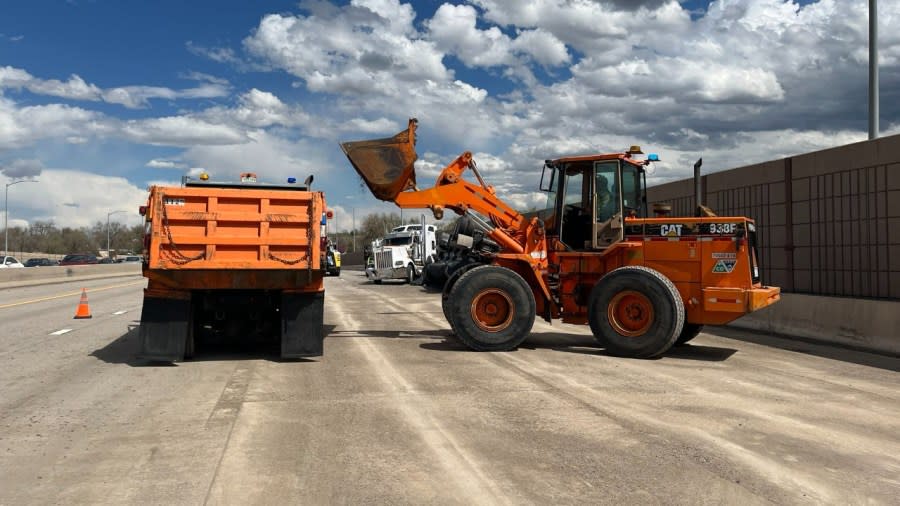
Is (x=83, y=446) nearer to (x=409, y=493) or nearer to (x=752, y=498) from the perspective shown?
(x=409, y=493)

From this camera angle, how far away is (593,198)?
1144 cm

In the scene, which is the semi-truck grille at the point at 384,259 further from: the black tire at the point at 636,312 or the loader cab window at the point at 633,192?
the black tire at the point at 636,312

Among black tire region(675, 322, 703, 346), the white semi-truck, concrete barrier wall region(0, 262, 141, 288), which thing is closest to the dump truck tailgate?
black tire region(675, 322, 703, 346)

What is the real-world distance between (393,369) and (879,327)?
7.67 meters

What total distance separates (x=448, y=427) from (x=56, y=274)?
4458 centimetres

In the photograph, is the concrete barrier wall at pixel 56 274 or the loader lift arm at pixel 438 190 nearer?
the loader lift arm at pixel 438 190

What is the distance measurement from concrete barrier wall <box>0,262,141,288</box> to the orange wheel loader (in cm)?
3160

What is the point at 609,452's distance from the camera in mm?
5676

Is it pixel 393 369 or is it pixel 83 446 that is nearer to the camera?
pixel 83 446

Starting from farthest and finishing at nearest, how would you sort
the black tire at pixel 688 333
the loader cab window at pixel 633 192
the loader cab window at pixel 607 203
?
the black tire at pixel 688 333 → the loader cab window at pixel 633 192 → the loader cab window at pixel 607 203

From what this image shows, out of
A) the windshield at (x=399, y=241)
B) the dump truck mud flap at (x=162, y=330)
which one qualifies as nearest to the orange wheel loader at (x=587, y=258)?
the dump truck mud flap at (x=162, y=330)

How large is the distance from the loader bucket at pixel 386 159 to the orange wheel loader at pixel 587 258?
16 mm

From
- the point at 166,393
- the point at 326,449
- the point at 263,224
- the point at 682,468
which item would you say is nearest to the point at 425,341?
the point at 263,224

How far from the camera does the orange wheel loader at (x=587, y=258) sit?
1053 centimetres
